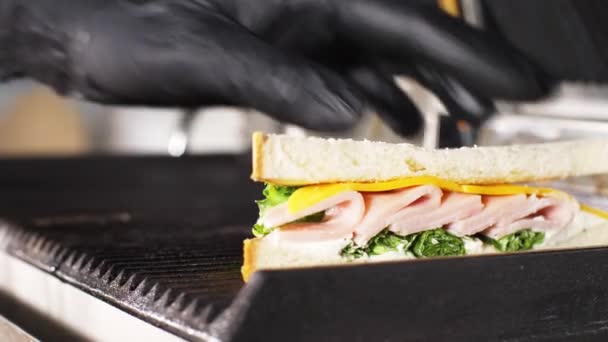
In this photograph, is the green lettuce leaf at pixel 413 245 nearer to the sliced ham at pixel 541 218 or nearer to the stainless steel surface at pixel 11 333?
the sliced ham at pixel 541 218

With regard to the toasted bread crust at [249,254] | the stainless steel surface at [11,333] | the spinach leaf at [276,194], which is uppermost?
the spinach leaf at [276,194]

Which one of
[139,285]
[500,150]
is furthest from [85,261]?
[500,150]

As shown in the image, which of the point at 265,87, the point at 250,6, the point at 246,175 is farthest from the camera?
the point at 246,175

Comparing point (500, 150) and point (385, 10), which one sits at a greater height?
point (385, 10)

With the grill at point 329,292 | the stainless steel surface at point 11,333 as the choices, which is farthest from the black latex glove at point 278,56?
the stainless steel surface at point 11,333

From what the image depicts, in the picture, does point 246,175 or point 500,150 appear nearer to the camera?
point 500,150

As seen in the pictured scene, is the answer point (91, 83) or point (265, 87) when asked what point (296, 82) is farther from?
point (91, 83)

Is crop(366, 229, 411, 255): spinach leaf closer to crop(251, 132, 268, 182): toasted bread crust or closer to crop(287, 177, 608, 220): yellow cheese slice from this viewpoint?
crop(287, 177, 608, 220): yellow cheese slice
